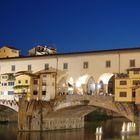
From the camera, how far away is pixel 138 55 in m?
37.8

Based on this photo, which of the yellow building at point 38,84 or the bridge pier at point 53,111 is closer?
the bridge pier at point 53,111

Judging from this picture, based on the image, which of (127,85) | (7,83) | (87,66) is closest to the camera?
(127,85)

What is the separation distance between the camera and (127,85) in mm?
36312

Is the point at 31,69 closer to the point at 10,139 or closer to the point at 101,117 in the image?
the point at 10,139

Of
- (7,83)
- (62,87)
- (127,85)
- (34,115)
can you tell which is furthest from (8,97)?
(127,85)

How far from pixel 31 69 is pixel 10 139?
10548mm

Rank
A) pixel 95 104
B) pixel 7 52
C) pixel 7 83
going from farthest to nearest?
pixel 7 52 < pixel 7 83 < pixel 95 104

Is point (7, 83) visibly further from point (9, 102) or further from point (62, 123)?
point (62, 123)

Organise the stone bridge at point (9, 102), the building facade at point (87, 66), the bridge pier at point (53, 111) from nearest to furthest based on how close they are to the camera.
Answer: the building facade at point (87, 66)
the bridge pier at point (53, 111)
the stone bridge at point (9, 102)

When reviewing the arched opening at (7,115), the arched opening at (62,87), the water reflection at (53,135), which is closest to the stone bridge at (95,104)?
the arched opening at (62,87)

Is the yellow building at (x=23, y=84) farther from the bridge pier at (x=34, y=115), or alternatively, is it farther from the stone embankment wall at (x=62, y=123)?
the stone embankment wall at (x=62, y=123)

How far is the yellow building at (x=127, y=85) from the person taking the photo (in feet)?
118

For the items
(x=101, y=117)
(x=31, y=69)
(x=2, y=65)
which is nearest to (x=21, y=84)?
(x=31, y=69)

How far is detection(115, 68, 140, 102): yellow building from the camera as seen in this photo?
36.0 metres
